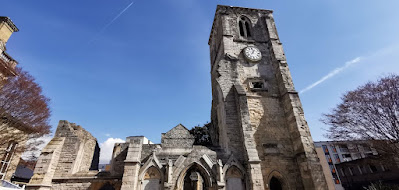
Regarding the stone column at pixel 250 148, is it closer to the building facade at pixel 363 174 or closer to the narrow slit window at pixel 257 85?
the narrow slit window at pixel 257 85

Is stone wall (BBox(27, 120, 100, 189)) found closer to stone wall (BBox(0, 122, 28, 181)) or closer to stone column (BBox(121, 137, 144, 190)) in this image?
stone wall (BBox(0, 122, 28, 181))

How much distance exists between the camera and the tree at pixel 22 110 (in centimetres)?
899

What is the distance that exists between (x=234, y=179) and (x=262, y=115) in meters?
4.92

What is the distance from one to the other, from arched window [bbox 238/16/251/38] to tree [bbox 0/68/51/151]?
1602 cm

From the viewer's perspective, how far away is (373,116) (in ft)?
34.8

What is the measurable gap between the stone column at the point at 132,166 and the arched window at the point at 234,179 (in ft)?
15.8

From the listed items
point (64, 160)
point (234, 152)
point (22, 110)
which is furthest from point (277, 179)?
point (22, 110)

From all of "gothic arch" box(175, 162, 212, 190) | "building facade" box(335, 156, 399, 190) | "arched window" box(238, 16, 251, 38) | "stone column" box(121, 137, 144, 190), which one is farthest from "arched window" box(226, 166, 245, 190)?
"building facade" box(335, 156, 399, 190)

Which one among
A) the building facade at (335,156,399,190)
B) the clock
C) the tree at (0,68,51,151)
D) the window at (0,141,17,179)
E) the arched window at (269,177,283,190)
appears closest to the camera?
the tree at (0,68,51,151)

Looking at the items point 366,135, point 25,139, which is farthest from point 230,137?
point 25,139

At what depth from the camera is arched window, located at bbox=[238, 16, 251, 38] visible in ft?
57.3

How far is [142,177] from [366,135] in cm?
1288

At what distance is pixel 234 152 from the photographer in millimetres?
10859

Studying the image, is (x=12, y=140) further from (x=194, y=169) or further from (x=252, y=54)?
(x=252, y=54)
